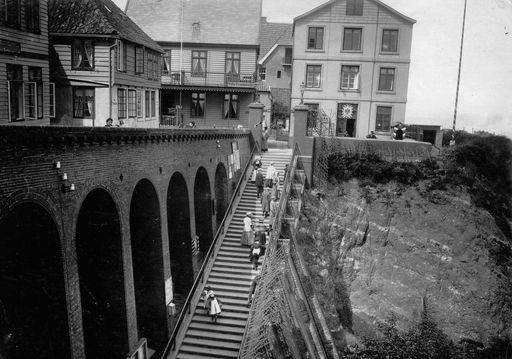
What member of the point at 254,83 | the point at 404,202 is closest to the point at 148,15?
the point at 254,83

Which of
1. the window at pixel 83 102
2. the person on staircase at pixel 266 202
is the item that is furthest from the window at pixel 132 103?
the person on staircase at pixel 266 202

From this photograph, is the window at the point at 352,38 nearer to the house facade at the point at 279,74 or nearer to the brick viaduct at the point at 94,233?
the house facade at the point at 279,74

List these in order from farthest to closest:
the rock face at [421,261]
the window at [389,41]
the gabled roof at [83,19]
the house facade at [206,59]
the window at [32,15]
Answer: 1. the house facade at [206,59]
2. the window at [389,41]
3. the rock face at [421,261]
4. the gabled roof at [83,19]
5. the window at [32,15]

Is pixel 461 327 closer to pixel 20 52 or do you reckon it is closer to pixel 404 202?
pixel 404 202

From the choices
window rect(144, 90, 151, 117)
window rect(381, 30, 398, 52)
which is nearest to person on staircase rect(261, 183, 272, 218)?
window rect(144, 90, 151, 117)

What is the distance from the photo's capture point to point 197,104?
3662 cm

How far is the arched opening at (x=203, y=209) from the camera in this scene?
2181 cm

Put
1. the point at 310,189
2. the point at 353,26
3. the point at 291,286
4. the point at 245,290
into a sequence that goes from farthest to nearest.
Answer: the point at 353,26 < the point at 310,189 < the point at 245,290 < the point at 291,286

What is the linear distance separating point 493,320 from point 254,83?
75.0ft

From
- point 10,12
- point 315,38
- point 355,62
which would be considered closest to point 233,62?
point 315,38

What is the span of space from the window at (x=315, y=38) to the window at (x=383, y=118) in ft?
21.5

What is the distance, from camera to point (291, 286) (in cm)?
1378

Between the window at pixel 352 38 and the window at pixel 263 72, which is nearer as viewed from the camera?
the window at pixel 352 38

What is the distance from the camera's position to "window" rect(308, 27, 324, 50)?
113ft
